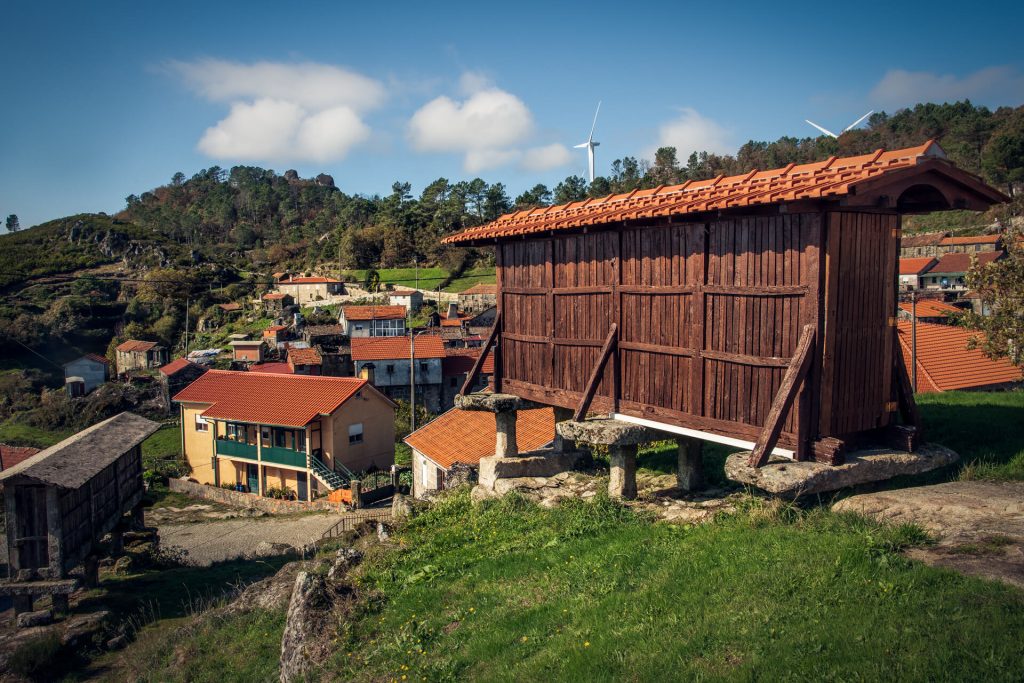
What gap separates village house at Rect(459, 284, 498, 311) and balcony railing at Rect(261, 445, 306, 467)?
4111 cm

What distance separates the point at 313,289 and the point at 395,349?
43.2 meters

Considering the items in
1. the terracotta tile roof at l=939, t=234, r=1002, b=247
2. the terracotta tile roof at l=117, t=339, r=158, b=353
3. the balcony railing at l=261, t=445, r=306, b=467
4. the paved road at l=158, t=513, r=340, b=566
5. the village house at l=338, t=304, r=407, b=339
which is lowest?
the paved road at l=158, t=513, r=340, b=566

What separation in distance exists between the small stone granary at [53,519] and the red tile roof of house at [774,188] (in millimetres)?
12439

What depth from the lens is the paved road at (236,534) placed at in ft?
71.8

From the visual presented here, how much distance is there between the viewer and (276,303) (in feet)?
276

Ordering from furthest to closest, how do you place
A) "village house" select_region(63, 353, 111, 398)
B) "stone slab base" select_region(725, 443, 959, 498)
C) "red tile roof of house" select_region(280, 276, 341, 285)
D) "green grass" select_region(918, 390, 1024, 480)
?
"red tile roof of house" select_region(280, 276, 341, 285)
"village house" select_region(63, 353, 111, 398)
"green grass" select_region(918, 390, 1024, 480)
"stone slab base" select_region(725, 443, 959, 498)

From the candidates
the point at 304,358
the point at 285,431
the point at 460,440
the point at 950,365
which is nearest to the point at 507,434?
the point at 460,440

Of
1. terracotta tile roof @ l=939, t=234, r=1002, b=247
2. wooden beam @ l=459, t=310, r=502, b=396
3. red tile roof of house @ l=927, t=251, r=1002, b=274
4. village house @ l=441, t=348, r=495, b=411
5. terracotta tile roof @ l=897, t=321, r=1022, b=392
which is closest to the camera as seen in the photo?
wooden beam @ l=459, t=310, r=502, b=396

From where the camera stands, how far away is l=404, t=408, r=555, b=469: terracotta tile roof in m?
20.8

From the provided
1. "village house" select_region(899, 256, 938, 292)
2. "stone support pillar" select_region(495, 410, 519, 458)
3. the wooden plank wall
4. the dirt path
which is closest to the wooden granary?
the wooden plank wall

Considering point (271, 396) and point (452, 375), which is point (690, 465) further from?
point (452, 375)

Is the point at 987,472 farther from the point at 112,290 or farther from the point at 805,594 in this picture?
the point at 112,290

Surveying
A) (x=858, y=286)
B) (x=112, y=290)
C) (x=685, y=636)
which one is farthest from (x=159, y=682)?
(x=112, y=290)

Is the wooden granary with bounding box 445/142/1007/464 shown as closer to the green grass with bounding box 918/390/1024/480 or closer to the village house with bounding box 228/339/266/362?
the green grass with bounding box 918/390/1024/480
